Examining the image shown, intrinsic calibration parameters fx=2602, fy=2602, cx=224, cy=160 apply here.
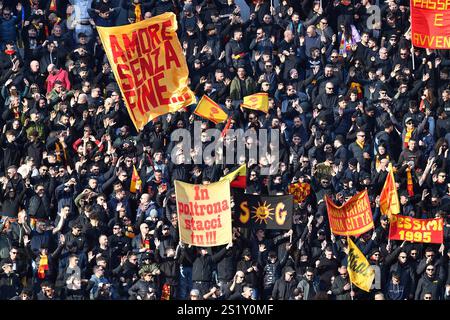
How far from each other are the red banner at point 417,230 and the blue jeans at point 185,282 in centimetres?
244

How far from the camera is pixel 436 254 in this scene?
30750mm

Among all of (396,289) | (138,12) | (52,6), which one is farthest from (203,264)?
(52,6)

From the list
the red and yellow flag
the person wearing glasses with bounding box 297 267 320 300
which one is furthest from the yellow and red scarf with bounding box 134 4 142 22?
the person wearing glasses with bounding box 297 267 320 300

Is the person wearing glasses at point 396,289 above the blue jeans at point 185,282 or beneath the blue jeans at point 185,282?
beneath

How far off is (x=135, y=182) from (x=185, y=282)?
71.1 inches

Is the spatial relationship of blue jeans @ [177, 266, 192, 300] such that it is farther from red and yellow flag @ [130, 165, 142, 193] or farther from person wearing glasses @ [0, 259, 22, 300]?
person wearing glasses @ [0, 259, 22, 300]

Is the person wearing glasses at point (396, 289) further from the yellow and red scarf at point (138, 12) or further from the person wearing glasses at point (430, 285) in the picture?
the yellow and red scarf at point (138, 12)

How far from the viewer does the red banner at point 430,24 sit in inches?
1321

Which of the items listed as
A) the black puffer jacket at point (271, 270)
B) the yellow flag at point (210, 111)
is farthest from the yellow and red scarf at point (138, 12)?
the black puffer jacket at point (271, 270)

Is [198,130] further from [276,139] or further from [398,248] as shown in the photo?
[398,248]

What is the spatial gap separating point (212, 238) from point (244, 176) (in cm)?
128

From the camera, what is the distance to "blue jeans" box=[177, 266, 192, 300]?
3072cm

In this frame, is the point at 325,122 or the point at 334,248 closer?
the point at 334,248

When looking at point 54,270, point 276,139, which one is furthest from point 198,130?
point 54,270
